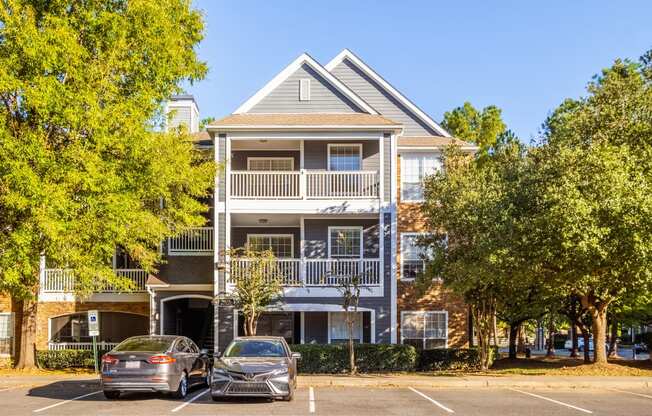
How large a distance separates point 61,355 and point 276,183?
32.5 feet

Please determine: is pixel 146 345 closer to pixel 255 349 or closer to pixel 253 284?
pixel 255 349

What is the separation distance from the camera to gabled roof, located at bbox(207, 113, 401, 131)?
2512 cm

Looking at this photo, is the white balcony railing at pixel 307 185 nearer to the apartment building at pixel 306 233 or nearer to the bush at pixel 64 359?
the apartment building at pixel 306 233

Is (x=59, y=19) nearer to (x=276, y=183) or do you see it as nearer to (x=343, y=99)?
(x=276, y=183)

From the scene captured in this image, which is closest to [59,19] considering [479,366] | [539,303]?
[479,366]

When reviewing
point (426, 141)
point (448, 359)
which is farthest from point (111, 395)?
point (426, 141)

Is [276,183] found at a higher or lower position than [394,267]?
higher

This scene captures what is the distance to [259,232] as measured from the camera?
28.1m

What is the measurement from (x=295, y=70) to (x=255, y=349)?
1481cm

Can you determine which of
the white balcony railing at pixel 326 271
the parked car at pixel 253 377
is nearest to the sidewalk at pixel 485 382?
the parked car at pixel 253 377

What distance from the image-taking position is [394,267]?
25281 millimetres

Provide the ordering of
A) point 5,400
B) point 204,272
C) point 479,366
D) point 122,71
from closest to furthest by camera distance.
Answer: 1. point 5,400
2. point 122,71
3. point 479,366
4. point 204,272

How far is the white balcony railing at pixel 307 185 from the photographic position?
2552 cm

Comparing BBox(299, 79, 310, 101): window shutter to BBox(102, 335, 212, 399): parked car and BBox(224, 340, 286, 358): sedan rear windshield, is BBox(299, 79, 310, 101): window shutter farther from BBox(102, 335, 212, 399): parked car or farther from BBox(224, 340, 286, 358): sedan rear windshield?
BBox(102, 335, 212, 399): parked car
